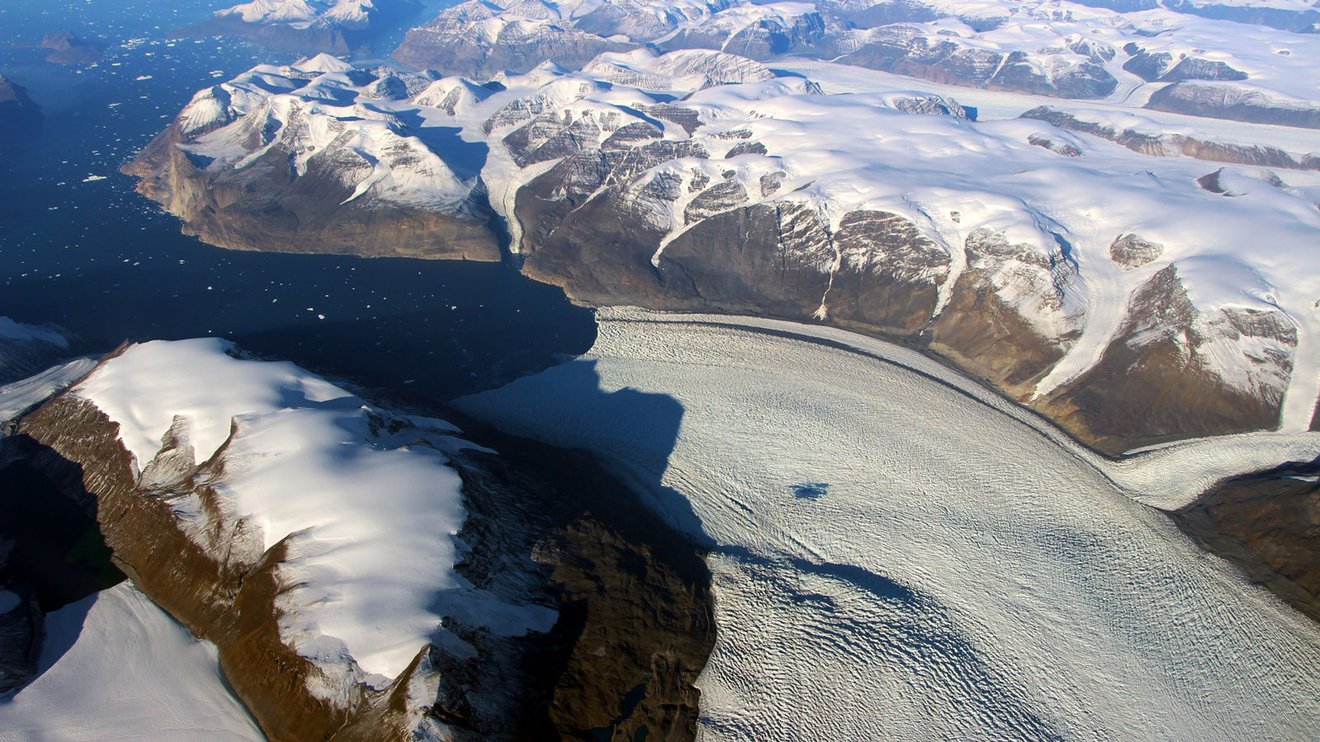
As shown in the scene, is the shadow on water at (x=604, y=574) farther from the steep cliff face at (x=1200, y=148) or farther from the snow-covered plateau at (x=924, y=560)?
the steep cliff face at (x=1200, y=148)

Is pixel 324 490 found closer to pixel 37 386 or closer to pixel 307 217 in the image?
pixel 37 386

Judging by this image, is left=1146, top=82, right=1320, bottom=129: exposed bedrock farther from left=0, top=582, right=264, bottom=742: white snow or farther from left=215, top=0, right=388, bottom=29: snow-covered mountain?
left=215, top=0, right=388, bottom=29: snow-covered mountain

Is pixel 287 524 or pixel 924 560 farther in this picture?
pixel 924 560

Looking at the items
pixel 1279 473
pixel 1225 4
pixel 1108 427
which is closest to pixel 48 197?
pixel 1108 427

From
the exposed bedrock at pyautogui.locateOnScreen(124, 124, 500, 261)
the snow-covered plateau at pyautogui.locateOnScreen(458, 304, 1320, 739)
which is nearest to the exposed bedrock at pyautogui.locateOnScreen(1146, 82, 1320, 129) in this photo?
the snow-covered plateau at pyautogui.locateOnScreen(458, 304, 1320, 739)

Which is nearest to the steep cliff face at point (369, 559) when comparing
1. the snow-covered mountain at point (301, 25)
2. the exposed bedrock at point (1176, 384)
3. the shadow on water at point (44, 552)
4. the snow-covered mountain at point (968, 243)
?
the shadow on water at point (44, 552)

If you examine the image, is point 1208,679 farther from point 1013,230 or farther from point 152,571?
point 152,571

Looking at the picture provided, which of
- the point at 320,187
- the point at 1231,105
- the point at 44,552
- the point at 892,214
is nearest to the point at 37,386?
the point at 44,552
